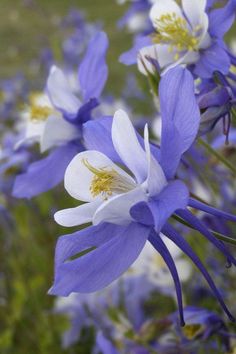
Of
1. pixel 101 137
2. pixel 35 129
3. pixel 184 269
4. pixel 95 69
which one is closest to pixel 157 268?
pixel 184 269

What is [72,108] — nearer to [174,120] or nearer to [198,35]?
[198,35]

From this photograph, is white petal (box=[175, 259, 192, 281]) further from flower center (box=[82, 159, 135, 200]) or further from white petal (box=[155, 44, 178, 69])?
flower center (box=[82, 159, 135, 200])

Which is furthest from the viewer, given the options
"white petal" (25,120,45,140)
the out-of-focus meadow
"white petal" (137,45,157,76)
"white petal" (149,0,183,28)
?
the out-of-focus meadow

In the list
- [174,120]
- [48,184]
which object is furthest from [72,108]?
[174,120]

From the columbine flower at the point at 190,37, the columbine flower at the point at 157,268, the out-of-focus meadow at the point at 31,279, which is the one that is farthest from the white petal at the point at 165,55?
the columbine flower at the point at 157,268

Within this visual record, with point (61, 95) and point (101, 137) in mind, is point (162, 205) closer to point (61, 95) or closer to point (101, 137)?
point (101, 137)

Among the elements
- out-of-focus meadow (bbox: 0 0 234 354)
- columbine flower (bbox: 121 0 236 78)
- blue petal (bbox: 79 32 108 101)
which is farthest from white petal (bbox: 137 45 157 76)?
out-of-focus meadow (bbox: 0 0 234 354)

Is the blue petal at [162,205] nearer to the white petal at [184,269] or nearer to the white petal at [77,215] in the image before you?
the white petal at [77,215]
